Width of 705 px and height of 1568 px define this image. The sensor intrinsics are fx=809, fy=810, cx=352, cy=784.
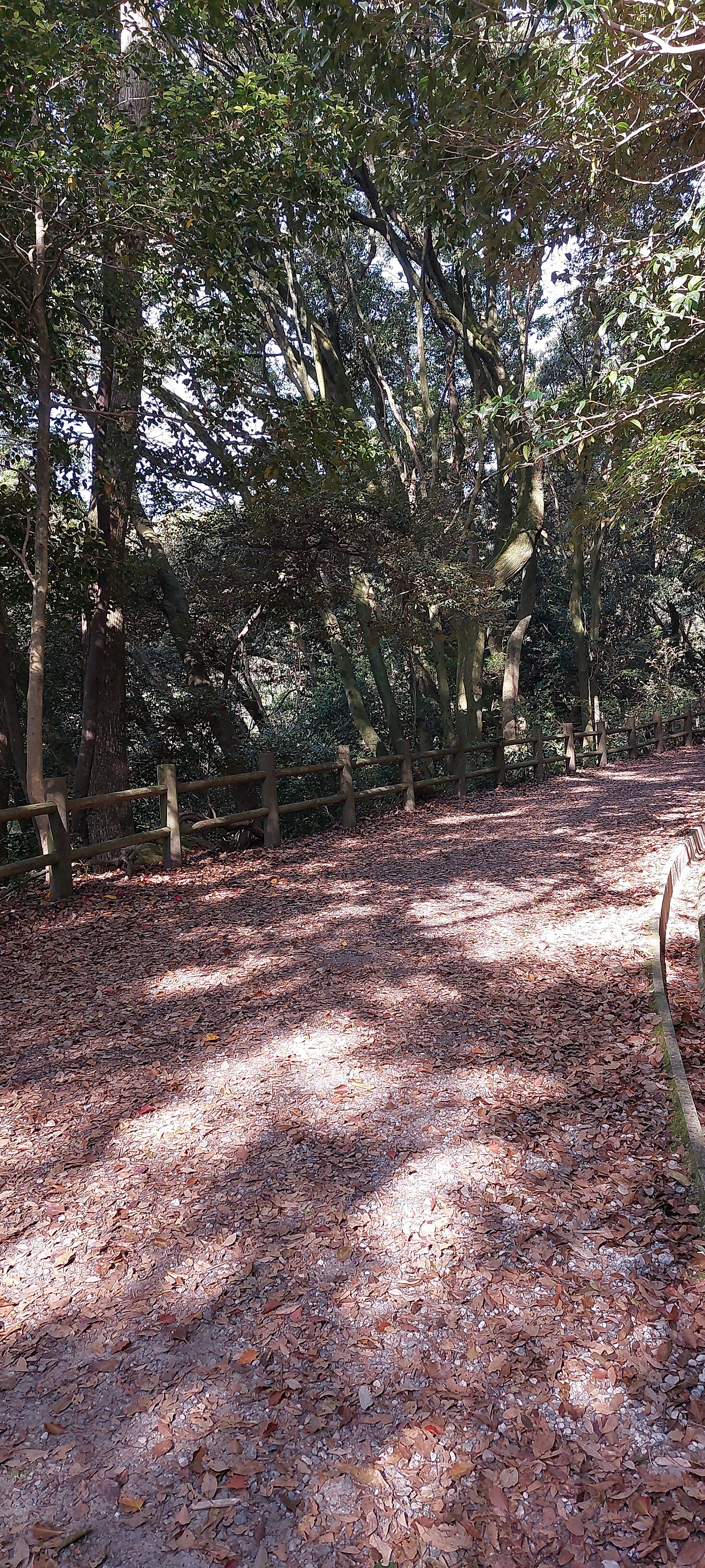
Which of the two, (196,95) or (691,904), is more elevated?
(196,95)

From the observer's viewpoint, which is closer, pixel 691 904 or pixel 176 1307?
pixel 176 1307

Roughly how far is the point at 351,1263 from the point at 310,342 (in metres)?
16.1

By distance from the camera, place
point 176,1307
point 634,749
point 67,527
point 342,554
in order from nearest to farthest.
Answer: point 176,1307 < point 67,527 < point 342,554 < point 634,749

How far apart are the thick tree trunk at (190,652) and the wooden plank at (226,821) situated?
2.70 m

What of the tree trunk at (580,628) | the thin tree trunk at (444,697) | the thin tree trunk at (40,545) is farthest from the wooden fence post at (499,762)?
the thin tree trunk at (40,545)

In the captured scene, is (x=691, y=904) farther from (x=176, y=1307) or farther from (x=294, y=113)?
(x=294, y=113)

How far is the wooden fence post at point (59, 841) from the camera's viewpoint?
6.98m

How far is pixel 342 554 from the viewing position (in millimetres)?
11961

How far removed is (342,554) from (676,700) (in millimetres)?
23081

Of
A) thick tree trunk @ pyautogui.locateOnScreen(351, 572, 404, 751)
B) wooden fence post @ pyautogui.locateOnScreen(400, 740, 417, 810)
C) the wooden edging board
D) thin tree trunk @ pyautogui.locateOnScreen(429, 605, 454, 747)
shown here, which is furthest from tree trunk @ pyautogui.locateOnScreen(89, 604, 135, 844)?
thin tree trunk @ pyautogui.locateOnScreen(429, 605, 454, 747)

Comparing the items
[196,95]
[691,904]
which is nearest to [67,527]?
[196,95]

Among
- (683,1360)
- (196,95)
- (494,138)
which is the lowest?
(683,1360)

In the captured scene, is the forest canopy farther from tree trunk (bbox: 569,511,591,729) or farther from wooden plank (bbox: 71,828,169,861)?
tree trunk (bbox: 569,511,591,729)

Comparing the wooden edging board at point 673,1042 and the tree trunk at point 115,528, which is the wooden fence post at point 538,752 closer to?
the tree trunk at point 115,528
